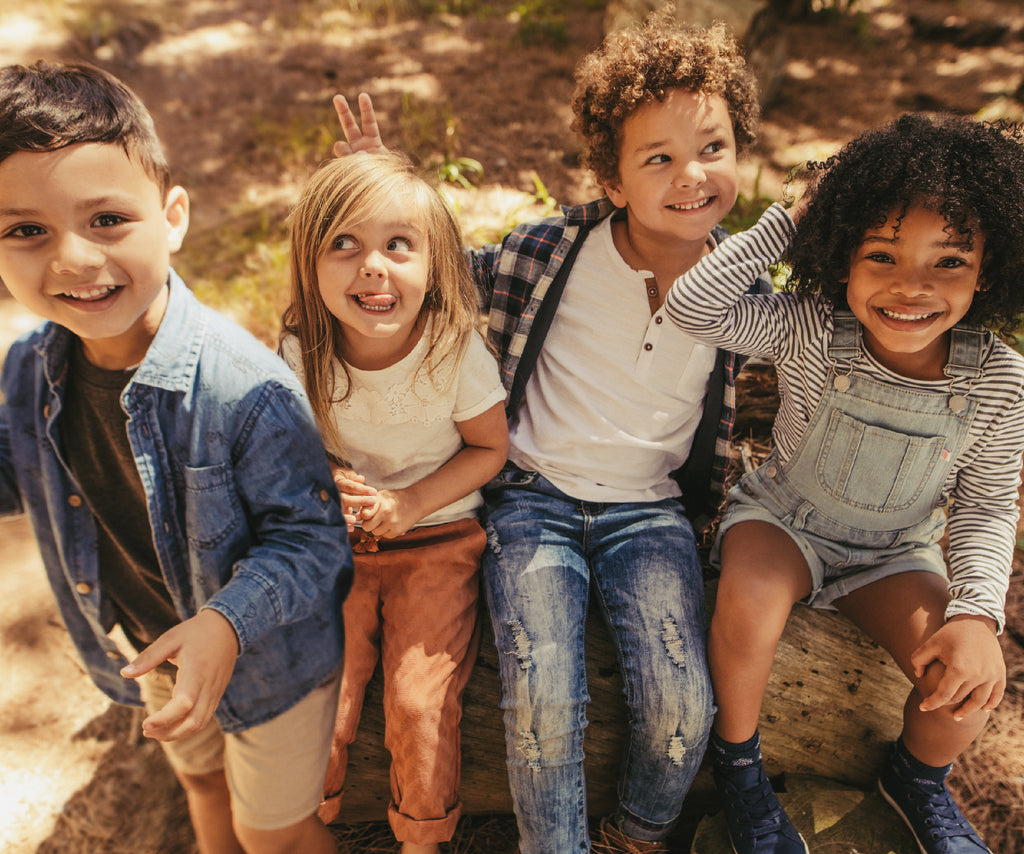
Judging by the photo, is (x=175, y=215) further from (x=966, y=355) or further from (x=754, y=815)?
(x=754, y=815)

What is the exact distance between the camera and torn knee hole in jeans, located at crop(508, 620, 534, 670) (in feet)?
5.69

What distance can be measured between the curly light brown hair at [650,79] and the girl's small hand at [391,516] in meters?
1.12

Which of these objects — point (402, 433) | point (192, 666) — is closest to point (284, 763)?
point (192, 666)

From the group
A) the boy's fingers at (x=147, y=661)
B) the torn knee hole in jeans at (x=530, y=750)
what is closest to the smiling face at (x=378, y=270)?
the boy's fingers at (x=147, y=661)

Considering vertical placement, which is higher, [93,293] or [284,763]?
[93,293]

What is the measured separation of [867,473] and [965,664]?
0.47m

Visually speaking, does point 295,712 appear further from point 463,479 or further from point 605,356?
point 605,356

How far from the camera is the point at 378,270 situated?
1.60 m

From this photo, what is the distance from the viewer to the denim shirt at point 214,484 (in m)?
1.46

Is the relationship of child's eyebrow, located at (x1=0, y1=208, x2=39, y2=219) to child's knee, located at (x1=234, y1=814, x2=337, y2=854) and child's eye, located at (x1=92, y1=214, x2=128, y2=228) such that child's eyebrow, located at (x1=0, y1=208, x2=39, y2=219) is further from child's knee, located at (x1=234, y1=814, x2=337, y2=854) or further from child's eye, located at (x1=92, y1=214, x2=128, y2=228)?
child's knee, located at (x1=234, y1=814, x2=337, y2=854)

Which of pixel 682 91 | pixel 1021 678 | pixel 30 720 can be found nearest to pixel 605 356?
pixel 682 91

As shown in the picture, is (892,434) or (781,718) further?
(781,718)

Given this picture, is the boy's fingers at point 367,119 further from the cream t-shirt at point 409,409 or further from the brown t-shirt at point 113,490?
the brown t-shirt at point 113,490

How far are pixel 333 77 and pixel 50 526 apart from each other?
4.67 m
